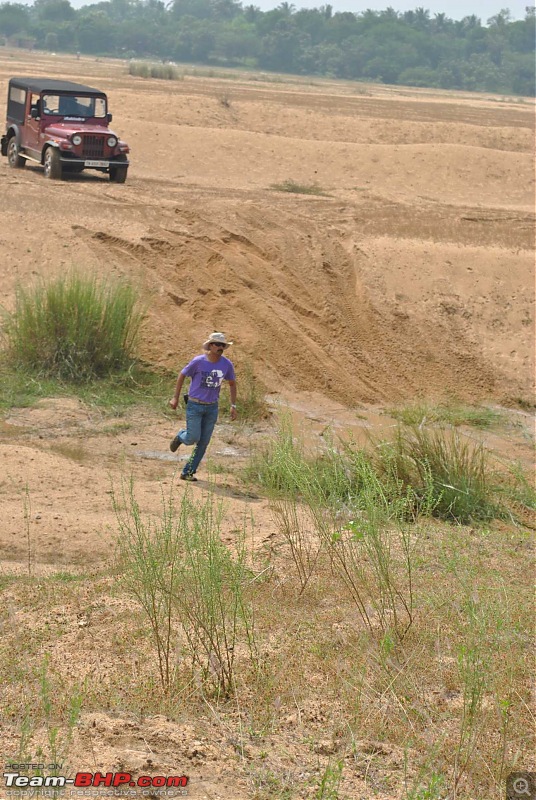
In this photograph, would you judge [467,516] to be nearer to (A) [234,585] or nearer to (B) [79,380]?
(A) [234,585]

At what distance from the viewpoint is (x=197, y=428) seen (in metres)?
9.00

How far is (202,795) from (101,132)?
1541cm

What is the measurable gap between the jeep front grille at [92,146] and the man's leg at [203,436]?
10222mm

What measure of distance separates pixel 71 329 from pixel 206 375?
348cm

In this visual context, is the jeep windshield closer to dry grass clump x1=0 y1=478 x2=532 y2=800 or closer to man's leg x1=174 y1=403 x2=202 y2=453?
man's leg x1=174 y1=403 x2=202 y2=453

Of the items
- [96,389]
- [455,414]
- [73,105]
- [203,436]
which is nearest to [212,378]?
[203,436]

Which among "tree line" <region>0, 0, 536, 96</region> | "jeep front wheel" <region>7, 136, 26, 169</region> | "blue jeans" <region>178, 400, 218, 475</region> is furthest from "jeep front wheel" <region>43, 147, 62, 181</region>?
"tree line" <region>0, 0, 536, 96</region>

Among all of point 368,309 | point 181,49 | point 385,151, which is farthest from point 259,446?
point 181,49

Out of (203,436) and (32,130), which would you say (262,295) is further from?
(32,130)

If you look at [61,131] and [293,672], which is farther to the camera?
[61,131]

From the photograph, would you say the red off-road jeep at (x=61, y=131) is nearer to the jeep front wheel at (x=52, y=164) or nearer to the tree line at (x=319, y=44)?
the jeep front wheel at (x=52, y=164)

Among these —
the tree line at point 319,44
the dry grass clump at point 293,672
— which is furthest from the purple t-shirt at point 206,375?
the tree line at point 319,44

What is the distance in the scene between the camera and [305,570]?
22.0ft

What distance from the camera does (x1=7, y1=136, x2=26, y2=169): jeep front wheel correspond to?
19.2 meters
